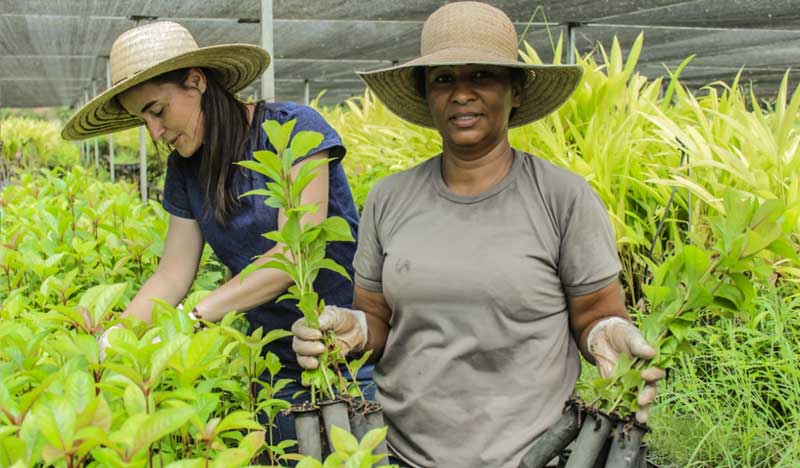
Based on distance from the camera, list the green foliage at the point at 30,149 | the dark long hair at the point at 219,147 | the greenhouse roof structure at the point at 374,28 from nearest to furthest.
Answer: the dark long hair at the point at 219,147
the greenhouse roof structure at the point at 374,28
the green foliage at the point at 30,149

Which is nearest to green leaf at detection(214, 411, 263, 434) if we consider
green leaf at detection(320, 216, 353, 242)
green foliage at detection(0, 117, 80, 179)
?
green leaf at detection(320, 216, 353, 242)

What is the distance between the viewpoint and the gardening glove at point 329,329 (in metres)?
1.31

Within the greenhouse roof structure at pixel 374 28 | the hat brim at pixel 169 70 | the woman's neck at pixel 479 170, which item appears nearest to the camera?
the woman's neck at pixel 479 170

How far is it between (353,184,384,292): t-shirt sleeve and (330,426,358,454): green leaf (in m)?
0.72

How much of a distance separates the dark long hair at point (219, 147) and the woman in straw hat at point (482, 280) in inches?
22.1

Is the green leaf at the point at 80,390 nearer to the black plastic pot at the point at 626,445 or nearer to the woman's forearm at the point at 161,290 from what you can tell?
the black plastic pot at the point at 626,445

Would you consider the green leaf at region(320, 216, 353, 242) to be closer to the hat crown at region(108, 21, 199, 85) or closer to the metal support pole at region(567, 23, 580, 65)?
the hat crown at region(108, 21, 199, 85)

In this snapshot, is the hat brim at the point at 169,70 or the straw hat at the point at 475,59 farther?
the hat brim at the point at 169,70

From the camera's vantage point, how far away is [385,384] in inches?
67.3

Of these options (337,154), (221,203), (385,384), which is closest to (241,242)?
(221,203)

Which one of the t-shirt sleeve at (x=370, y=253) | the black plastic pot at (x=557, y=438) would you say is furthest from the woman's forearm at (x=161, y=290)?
A: the black plastic pot at (x=557, y=438)

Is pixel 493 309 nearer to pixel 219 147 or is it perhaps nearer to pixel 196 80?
pixel 219 147

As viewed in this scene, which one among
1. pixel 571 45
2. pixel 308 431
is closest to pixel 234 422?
pixel 308 431

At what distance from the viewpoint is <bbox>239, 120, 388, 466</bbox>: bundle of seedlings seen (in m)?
1.21
